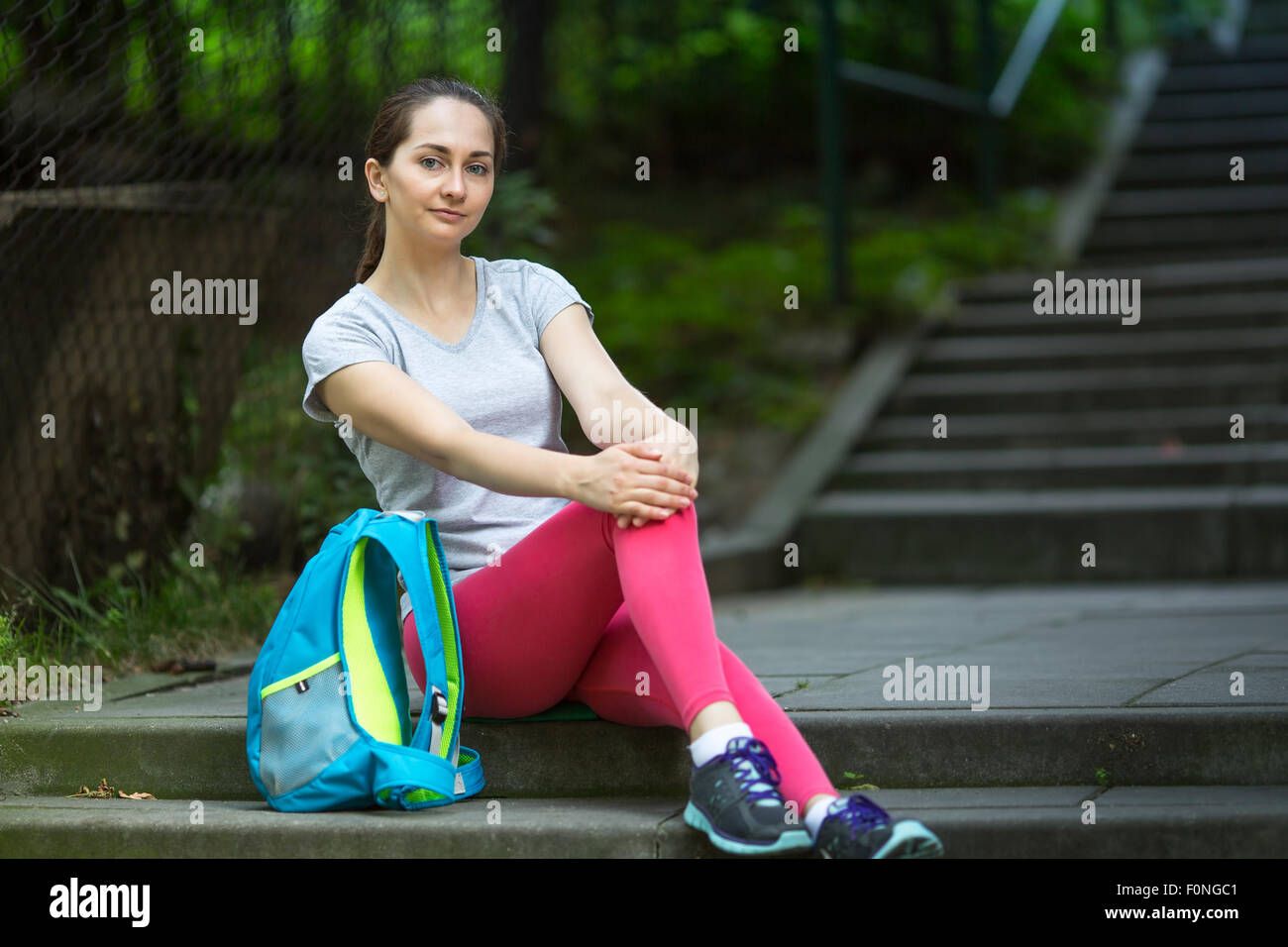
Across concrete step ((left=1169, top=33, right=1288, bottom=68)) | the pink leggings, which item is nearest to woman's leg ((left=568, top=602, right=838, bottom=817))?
the pink leggings

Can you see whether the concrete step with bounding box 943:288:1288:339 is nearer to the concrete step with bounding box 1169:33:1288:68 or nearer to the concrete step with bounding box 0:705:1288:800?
the concrete step with bounding box 1169:33:1288:68

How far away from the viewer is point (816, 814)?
8.33 feet

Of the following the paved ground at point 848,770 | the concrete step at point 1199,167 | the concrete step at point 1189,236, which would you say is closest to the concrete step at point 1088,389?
the concrete step at point 1189,236

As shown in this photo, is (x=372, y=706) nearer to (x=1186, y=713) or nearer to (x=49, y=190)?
(x=1186, y=713)

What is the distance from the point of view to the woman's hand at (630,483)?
2.66 metres

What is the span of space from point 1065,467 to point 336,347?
4457 millimetres

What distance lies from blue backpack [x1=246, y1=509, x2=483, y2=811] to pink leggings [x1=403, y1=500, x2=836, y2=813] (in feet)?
0.33

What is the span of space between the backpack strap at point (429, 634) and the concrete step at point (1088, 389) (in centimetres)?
476

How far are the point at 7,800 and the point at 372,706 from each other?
0.97 meters

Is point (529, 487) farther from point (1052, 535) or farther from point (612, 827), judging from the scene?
point (1052, 535)

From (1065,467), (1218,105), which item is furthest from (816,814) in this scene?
(1218,105)

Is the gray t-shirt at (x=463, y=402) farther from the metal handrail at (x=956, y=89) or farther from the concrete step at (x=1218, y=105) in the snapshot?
the concrete step at (x=1218, y=105)

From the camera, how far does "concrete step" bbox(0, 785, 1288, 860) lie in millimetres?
2615
